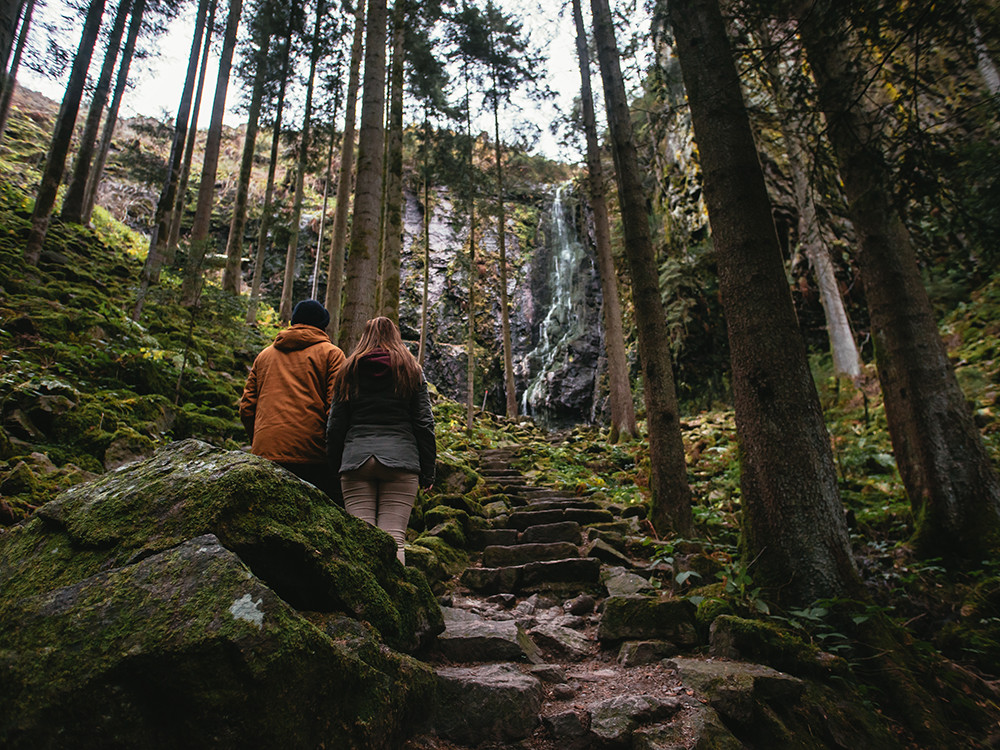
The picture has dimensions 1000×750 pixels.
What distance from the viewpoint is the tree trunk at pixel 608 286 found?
1062cm

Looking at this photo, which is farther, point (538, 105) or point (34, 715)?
point (538, 105)

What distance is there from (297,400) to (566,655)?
225 cm

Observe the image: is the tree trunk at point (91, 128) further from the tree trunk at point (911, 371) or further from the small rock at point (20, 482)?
the tree trunk at point (911, 371)

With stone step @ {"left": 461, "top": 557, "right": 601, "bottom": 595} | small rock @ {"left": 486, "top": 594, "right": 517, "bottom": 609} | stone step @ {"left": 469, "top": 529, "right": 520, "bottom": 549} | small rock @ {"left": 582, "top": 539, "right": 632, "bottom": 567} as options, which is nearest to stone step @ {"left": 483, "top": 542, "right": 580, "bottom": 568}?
small rock @ {"left": 582, "top": 539, "right": 632, "bottom": 567}

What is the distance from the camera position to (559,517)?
19.7ft

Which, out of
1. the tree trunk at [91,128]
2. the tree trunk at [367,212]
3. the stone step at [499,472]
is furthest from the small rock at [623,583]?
the tree trunk at [91,128]

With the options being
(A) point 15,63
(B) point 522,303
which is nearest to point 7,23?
(A) point 15,63

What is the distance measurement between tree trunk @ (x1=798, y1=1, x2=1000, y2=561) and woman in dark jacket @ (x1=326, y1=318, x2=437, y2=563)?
3615 mm

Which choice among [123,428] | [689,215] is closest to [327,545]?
[123,428]

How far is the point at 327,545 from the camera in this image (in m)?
1.85

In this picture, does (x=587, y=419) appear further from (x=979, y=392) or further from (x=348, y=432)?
(x=348, y=432)

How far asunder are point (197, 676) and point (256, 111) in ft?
56.0

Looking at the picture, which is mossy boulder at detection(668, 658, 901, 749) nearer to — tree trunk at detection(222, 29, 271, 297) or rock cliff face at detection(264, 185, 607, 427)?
tree trunk at detection(222, 29, 271, 297)

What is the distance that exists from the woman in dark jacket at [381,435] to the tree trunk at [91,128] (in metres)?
13.1
